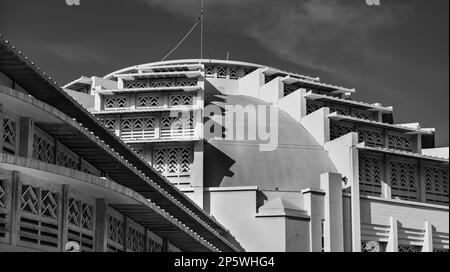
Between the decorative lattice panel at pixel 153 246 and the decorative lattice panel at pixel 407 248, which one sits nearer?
the decorative lattice panel at pixel 153 246

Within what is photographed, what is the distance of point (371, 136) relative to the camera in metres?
48.8

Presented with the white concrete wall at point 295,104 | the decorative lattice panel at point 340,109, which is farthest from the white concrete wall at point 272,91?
the decorative lattice panel at point 340,109

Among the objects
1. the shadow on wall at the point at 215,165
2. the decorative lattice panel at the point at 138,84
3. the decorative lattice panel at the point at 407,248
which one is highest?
the decorative lattice panel at the point at 138,84

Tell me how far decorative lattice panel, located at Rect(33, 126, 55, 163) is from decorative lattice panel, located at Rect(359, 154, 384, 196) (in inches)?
981

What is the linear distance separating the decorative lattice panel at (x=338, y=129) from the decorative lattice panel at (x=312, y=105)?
1486 millimetres

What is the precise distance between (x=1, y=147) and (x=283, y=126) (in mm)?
27528

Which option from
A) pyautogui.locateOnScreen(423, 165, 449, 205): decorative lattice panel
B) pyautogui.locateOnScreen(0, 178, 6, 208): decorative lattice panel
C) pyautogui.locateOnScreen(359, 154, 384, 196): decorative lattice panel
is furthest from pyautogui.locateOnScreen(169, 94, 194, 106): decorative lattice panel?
pyautogui.locateOnScreen(0, 178, 6, 208): decorative lattice panel

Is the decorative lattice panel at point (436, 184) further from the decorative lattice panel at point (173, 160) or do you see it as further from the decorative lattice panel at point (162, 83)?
the decorative lattice panel at point (162, 83)

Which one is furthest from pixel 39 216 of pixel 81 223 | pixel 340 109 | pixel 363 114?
pixel 363 114

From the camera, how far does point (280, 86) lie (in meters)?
48.8

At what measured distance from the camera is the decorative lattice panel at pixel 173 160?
144ft
